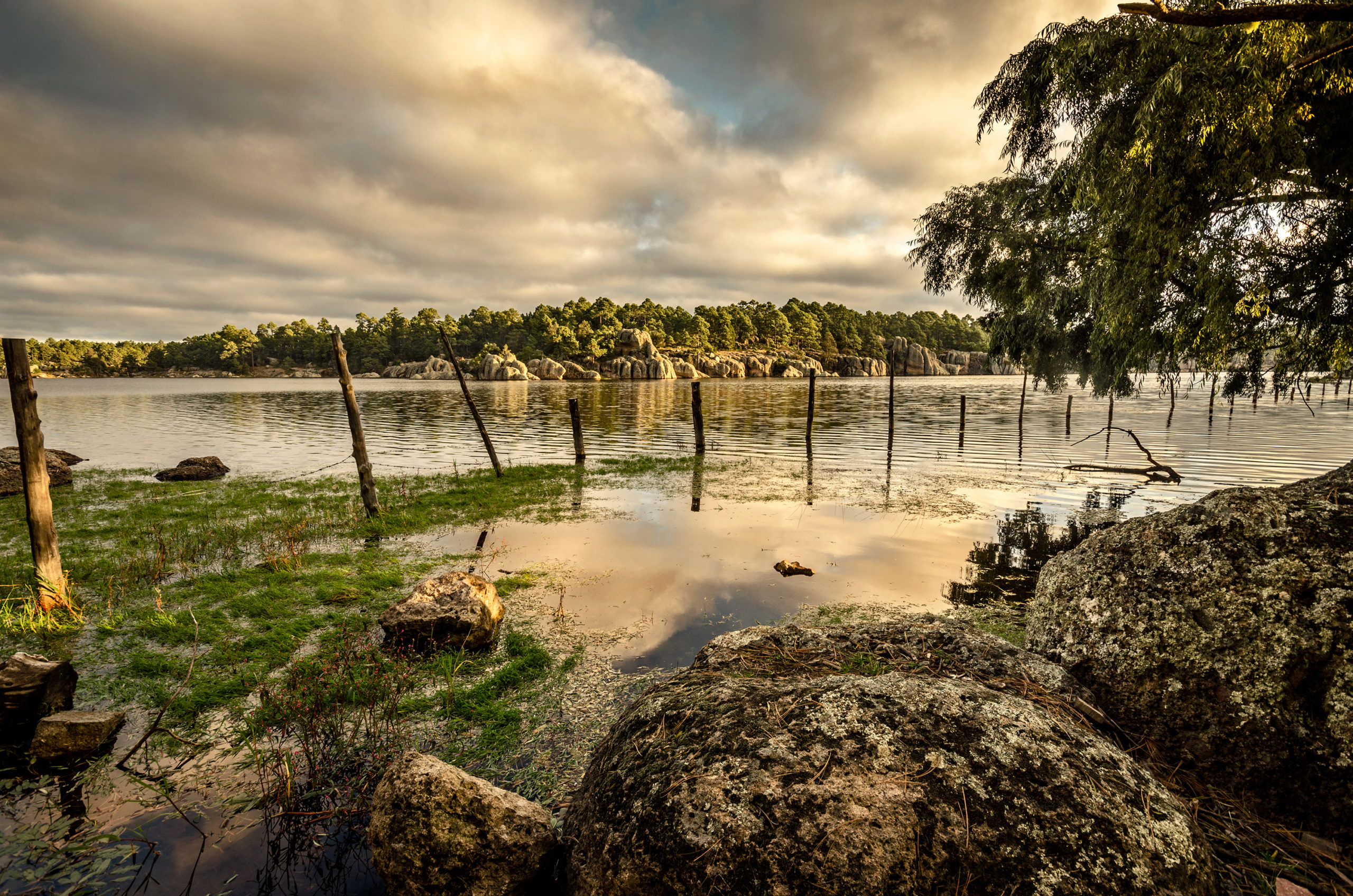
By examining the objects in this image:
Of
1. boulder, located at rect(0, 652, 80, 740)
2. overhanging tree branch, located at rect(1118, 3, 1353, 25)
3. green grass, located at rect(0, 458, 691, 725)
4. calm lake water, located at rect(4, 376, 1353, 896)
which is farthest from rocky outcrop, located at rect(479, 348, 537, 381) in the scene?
overhanging tree branch, located at rect(1118, 3, 1353, 25)

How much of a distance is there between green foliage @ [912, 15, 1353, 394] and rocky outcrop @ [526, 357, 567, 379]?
4212 inches

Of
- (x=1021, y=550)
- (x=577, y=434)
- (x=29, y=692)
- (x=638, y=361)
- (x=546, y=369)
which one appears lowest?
(x=1021, y=550)

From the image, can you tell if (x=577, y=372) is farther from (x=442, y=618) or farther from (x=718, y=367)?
(x=442, y=618)

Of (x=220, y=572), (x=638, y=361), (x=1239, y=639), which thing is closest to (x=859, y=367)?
(x=638, y=361)

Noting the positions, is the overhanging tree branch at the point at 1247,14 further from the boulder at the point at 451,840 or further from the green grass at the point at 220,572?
the green grass at the point at 220,572

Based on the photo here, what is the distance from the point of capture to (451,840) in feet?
10.1

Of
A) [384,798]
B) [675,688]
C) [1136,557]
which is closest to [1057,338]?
[1136,557]

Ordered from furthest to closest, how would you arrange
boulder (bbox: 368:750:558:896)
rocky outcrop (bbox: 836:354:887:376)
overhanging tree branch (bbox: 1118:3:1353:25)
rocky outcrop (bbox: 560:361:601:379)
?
rocky outcrop (bbox: 836:354:887:376)
rocky outcrop (bbox: 560:361:601:379)
boulder (bbox: 368:750:558:896)
overhanging tree branch (bbox: 1118:3:1353:25)

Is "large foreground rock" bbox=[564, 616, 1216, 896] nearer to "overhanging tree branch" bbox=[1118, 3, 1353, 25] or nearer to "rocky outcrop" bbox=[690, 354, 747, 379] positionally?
"overhanging tree branch" bbox=[1118, 3, 1353, 25]

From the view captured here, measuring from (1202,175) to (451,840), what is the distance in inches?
531

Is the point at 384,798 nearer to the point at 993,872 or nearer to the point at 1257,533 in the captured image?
the point at 993,872

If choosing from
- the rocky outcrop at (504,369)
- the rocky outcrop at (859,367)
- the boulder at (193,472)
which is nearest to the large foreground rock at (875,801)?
the boulder at (193,472)

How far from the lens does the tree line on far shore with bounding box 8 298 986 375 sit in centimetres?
14300

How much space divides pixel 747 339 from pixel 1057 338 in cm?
14742
